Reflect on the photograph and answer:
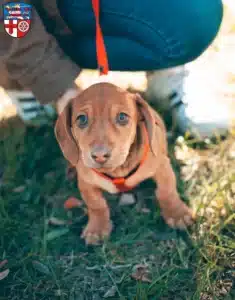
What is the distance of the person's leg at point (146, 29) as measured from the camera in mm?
2906

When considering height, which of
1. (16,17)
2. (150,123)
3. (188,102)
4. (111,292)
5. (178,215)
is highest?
(16,17)

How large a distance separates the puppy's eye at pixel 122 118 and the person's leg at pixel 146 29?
2.78 feet

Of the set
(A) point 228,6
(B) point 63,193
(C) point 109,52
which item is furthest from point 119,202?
(A) point 228,6

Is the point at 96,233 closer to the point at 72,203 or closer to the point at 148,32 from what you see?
the point at 72,203

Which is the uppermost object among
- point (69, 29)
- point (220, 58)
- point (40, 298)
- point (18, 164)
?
point (69, 29)

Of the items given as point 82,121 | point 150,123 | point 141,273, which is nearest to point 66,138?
point 82,121

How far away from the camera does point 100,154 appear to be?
2.21 meters

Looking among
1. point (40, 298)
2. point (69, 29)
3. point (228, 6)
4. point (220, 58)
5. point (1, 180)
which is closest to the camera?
point (40, 298)

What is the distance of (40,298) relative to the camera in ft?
8.47

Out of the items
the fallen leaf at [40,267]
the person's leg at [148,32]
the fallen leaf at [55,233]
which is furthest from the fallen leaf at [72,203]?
the person's leg at [148,32]

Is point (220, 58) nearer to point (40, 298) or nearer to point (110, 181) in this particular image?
point (110, 181)

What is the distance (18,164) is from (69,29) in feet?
3.45

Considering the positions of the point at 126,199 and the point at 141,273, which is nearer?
the point at 141,273

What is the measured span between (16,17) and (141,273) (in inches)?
66.0
